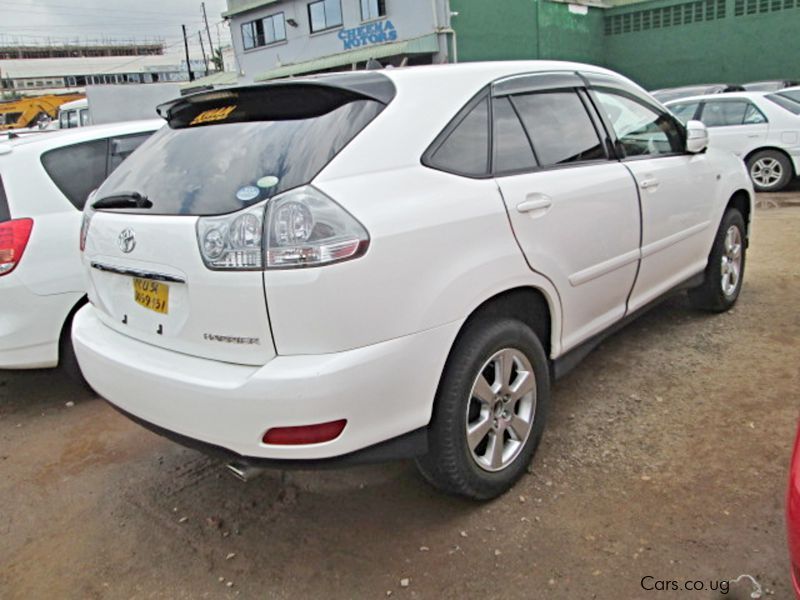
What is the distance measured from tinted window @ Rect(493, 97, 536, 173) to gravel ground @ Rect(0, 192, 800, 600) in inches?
51.3

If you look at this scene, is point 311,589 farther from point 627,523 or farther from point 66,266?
point 66,266

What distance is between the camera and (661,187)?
3.55 m

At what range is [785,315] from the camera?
14.6 ft

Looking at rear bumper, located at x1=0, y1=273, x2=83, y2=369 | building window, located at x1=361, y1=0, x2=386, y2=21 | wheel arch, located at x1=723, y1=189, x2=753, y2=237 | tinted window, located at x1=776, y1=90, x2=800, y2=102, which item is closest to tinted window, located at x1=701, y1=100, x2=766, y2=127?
tinted window, located at x1=776, y1=90, x2=800, y2=102

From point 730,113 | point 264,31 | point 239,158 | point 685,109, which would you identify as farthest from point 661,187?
point 264,31

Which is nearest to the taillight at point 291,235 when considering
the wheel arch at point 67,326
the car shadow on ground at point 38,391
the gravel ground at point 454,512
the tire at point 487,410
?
the tire at point 487,410

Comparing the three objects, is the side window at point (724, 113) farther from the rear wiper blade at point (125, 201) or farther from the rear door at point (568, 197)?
the rear wiper blade at point (125, 201)

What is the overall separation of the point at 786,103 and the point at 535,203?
8.82 meters

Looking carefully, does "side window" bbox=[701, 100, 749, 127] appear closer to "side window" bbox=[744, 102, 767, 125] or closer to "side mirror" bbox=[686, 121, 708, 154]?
"side window" bbox=[744, 102, 767, 125]

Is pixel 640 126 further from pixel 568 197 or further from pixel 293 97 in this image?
pixel 293 97

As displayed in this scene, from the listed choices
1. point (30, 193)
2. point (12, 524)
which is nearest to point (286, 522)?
point (12, 524)

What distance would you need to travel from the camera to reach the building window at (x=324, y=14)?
26841 millimetres

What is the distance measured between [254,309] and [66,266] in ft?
7.32

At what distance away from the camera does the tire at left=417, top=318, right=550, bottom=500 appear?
94.1 inches
